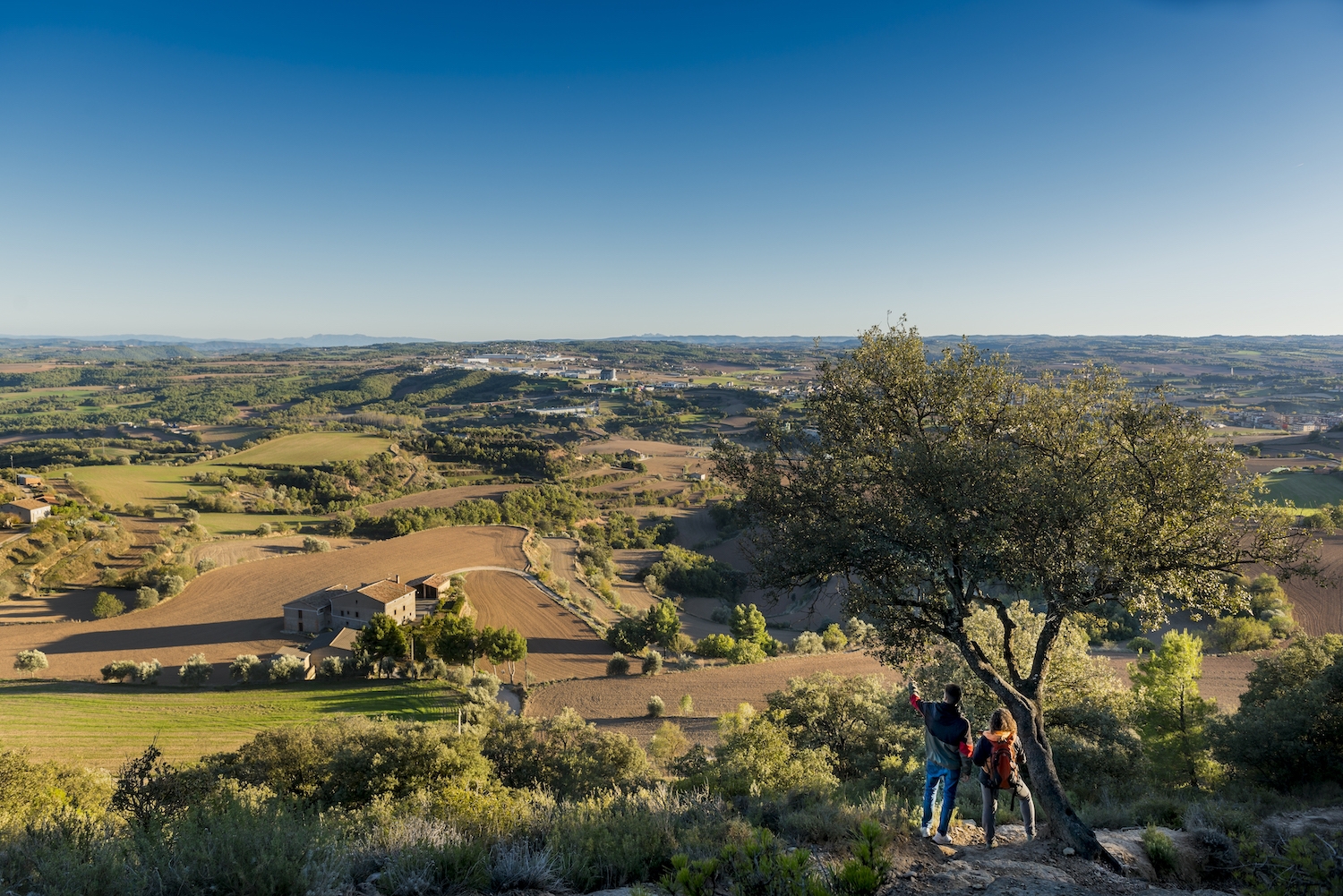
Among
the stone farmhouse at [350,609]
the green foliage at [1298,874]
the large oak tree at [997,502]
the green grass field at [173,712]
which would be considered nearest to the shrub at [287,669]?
the green grass field at [173,712]

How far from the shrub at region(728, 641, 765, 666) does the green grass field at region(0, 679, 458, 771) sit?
12933 mm

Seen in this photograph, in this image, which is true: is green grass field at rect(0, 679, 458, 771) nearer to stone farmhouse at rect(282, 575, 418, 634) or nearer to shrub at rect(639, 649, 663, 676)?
stone farmhouse at rect(282, 575, 418, 634)

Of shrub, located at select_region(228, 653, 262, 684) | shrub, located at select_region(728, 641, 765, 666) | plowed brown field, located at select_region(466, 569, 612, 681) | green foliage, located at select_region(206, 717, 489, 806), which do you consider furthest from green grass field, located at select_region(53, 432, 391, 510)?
green foliage, located at select_region(206, 717, 489, 806)

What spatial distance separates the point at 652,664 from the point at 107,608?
3160 centimetres

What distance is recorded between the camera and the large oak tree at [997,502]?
6805 mm

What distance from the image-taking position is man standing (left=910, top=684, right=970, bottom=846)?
655 cm

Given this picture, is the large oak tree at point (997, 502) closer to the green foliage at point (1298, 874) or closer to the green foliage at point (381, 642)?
the green foliage at point (1298, 874)

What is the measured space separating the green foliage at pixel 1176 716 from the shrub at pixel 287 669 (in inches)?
1154

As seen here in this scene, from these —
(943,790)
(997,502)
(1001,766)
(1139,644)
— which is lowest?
(1139,644)

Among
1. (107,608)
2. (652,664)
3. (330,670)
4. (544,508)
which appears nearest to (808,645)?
(652,664)

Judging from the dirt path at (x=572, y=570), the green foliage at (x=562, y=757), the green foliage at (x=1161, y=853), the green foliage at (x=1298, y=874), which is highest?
the green foliage at (x=1298, y=874)

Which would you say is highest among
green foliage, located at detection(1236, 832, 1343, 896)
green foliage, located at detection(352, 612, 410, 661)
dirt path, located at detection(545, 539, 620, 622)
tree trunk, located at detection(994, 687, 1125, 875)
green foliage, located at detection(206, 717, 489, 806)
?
green foliage, located at detection(1236, 832, 1343, 896)

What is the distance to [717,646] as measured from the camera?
29219 millimetres

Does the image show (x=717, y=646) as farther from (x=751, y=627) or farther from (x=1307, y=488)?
(x=1307, y=488)
